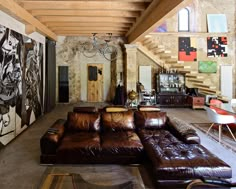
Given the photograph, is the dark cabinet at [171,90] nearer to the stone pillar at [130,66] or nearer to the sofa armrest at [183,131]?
the stone pillar at [130,66]

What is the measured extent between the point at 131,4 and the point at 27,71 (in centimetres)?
337

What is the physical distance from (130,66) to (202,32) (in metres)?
4.00

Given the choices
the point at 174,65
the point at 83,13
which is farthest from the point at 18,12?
the point at 174,65

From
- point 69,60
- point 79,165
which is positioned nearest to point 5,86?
point 79,165

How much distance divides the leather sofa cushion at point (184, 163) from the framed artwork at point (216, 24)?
9360mm

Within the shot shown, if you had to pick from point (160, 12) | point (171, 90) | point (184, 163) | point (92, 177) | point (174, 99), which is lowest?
point (92, 177)

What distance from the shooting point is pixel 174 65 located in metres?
11.4

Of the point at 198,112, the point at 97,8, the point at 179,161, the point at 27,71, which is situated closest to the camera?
the point at 179,161

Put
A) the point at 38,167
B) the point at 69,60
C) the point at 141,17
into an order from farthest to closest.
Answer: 1. the point at 69,60
2. the point at 141,17
3. the point at 38,167

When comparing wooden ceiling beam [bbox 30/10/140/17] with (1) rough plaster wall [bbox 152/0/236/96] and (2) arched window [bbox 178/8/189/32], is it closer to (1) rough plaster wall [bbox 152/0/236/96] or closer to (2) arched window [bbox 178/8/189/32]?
(1) rough plaster wall [bbox 152/0/236/96]

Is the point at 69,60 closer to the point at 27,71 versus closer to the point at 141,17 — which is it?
Answer: the point at 27,71

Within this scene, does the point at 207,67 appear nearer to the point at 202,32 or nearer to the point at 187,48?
the point at 187,48

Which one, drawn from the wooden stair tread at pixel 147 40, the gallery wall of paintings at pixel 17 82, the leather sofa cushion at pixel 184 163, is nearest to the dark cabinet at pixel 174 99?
the wooden stair tread at pixel 147 40

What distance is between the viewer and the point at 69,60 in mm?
11258
